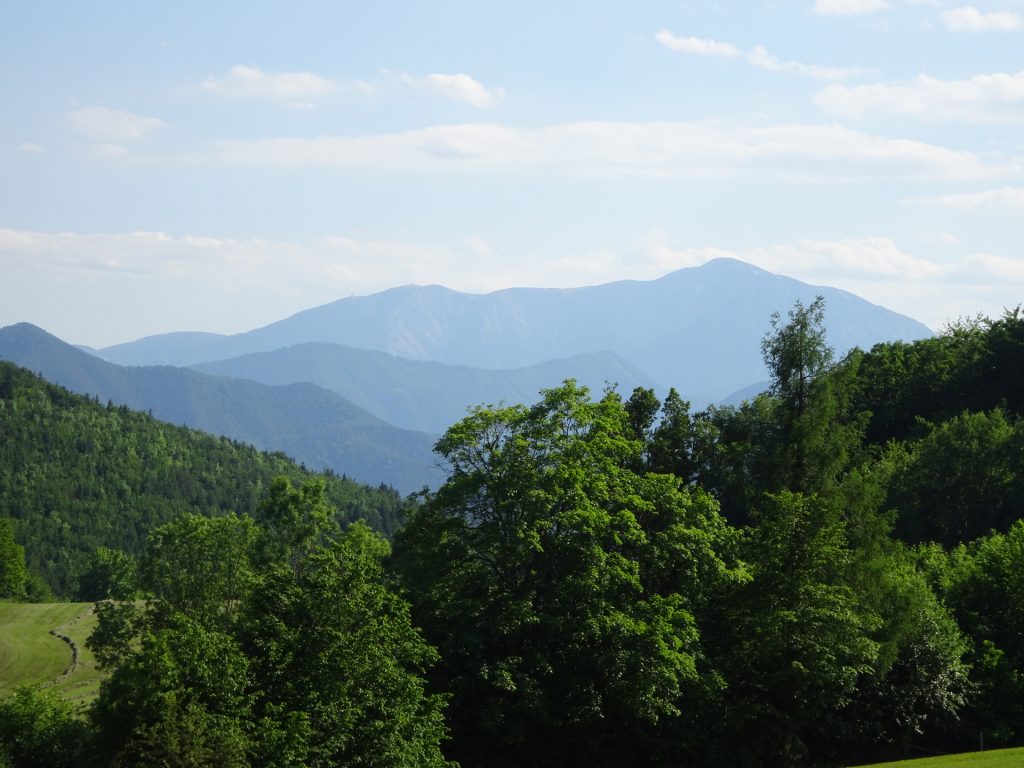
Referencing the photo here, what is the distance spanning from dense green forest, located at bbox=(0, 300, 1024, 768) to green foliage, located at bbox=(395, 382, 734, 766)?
0.10m

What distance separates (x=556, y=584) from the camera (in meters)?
34.7

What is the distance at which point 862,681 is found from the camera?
122ft

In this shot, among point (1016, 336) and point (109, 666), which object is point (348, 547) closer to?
point (109, 666)

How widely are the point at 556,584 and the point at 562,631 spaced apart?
1655 millimetres

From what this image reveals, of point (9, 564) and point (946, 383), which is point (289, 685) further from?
point (9, 564)

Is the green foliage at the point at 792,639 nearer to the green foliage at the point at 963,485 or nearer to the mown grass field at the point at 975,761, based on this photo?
the mown grass field at the point at 975,761

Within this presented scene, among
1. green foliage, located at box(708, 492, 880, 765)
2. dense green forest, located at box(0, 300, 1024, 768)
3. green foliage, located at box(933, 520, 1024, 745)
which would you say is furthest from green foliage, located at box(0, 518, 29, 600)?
green foliage, located at box(933, 520, 1024, 745)

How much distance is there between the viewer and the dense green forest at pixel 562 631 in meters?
29.6

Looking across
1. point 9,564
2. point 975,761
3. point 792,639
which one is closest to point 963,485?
point 792,639

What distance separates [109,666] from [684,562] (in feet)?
88.7

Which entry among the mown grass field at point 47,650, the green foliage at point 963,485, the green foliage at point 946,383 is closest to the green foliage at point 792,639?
the green foliage at point 963,485

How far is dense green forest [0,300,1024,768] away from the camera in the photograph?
29562mm

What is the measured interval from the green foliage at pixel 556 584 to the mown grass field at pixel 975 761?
6.93 meters

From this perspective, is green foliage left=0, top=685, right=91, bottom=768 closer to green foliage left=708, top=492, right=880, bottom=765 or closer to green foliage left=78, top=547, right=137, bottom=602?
green foliage left=708, top=492, right=880, bottom=765
